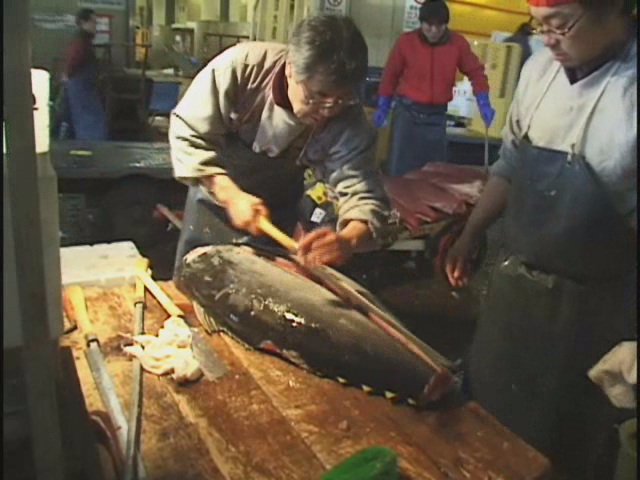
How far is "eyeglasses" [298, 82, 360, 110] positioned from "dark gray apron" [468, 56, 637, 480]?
1.02 feet

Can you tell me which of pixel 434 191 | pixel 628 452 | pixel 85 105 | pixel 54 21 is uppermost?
pixel 54 21

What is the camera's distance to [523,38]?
97cm

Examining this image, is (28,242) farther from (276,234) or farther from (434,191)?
(434,191)

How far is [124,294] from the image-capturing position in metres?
1.24

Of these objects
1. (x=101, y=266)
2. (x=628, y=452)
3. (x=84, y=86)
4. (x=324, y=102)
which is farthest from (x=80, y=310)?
(x=628, y=452)

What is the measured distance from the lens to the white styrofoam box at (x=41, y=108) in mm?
634

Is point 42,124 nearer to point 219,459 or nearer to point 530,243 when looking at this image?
point 219,459

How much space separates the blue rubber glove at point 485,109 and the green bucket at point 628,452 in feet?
1.71

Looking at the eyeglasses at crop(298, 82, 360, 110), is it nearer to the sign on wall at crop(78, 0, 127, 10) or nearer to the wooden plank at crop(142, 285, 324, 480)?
the sign on wall at crop(78, 0, 127, 10)

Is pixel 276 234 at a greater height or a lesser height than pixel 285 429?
greater

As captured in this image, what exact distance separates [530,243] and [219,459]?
63 centimetres

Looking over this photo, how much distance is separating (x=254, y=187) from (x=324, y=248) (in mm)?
155

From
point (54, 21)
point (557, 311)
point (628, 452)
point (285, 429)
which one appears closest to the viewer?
point (54, 21)

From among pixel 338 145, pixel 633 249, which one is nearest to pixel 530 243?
pixel 633 249
